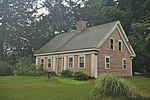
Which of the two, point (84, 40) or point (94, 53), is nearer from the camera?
point (94, 53)

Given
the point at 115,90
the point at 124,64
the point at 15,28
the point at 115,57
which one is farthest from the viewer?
the point at 15,28

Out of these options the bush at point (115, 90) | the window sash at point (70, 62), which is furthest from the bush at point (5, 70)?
the bush at point (115, 90)

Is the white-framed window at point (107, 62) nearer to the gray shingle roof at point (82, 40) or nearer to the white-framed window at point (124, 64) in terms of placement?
the gray shingle roof at point (82, 40)

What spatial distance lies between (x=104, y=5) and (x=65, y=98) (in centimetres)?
3204

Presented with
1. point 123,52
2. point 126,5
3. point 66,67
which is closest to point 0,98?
point 66,67

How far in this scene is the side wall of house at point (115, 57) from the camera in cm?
3050

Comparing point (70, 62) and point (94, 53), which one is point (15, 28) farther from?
point (94, 53)

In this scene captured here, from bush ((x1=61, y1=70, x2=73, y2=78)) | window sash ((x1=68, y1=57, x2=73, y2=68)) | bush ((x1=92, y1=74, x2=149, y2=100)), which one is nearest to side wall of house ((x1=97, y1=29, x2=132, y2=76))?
bush ((x1=61, y1=70, x2=73, y2=78))

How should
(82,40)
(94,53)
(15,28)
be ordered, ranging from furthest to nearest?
(15,28), (82,40), (94,53)

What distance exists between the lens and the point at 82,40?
3378cm

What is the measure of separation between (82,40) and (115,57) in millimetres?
4604

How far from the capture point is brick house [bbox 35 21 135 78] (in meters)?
30.1

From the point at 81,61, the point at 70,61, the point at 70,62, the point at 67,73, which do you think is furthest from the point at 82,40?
the point at 67,73

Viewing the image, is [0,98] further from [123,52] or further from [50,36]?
[50,36]
